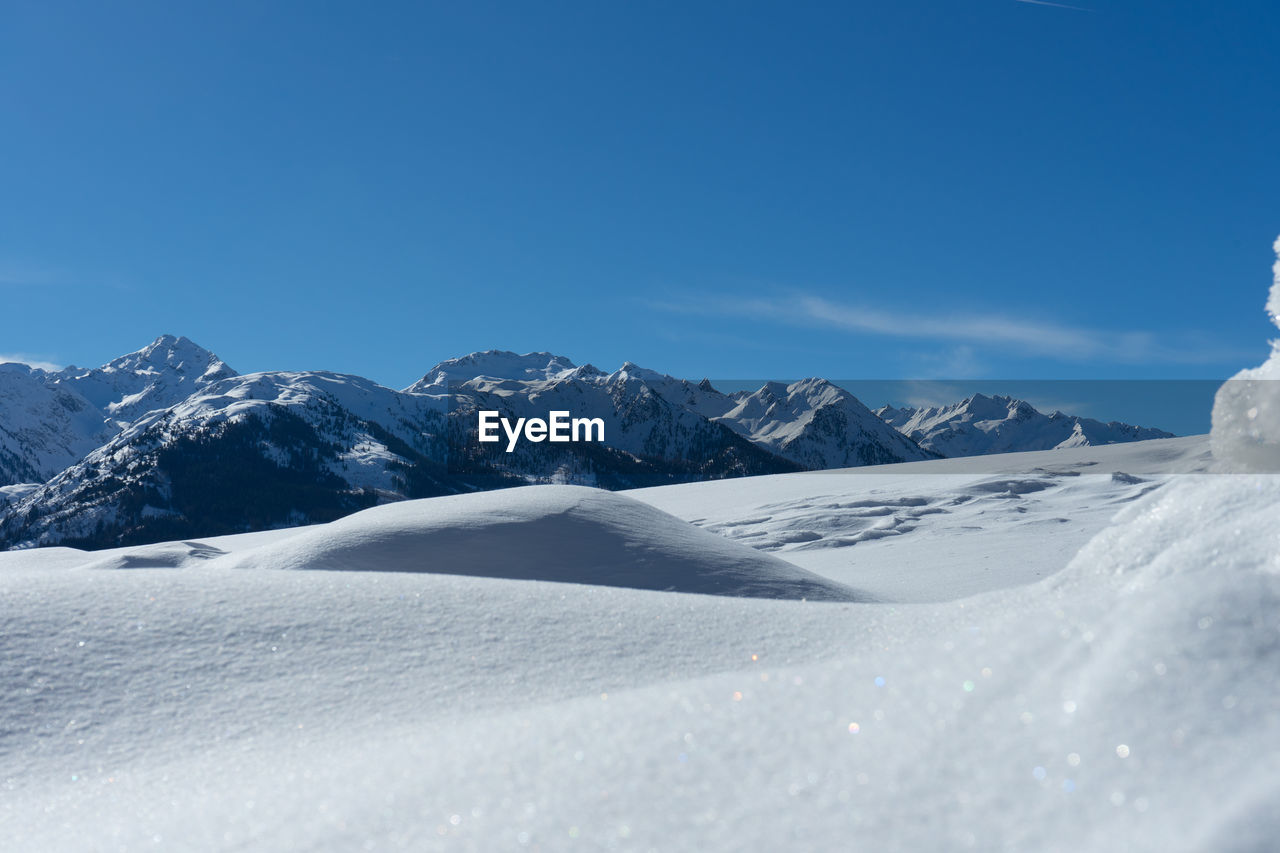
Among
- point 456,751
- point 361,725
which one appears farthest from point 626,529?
point 456,751

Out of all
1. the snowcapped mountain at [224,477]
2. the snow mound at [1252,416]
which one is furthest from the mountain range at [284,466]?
the snow mound at [1252,416]

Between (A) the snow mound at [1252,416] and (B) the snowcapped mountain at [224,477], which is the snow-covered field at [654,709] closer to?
(A) the snow mound at [1252,416]

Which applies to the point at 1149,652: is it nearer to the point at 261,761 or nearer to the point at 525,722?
the point at 525,722

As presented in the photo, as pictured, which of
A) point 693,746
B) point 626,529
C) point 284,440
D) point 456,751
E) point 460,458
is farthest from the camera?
point 460,458

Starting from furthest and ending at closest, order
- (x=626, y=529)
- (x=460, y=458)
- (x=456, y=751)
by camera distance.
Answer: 1. (x=460, y=458)
2. (x=626, y=529)
3. (x=456, y=751)

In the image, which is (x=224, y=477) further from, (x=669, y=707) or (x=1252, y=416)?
(x=1252, y=416)

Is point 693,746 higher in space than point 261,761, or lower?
higher
